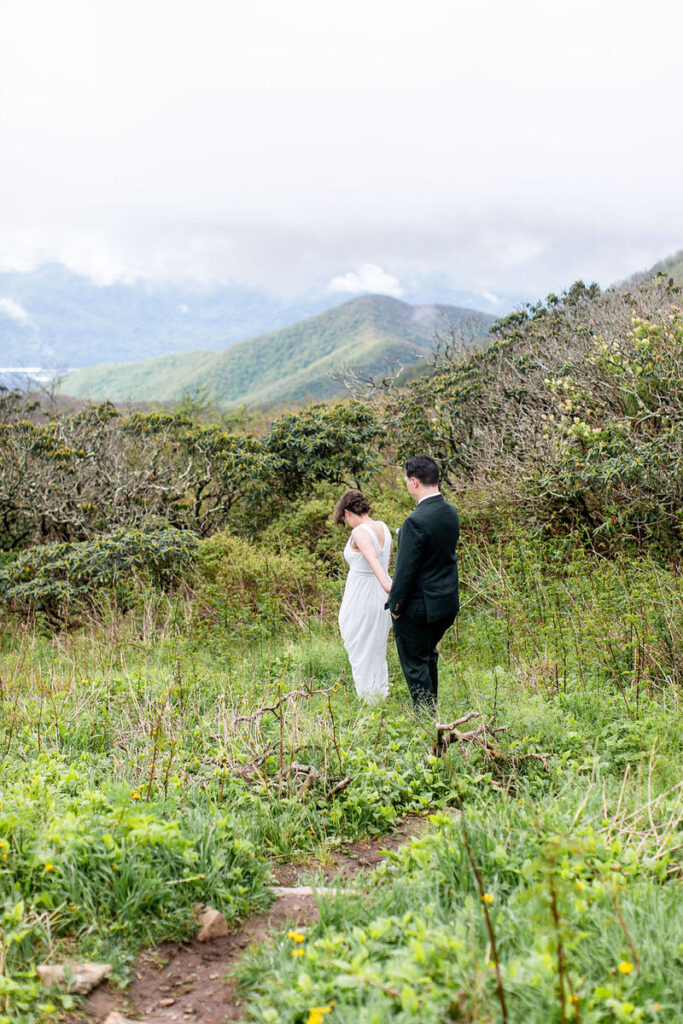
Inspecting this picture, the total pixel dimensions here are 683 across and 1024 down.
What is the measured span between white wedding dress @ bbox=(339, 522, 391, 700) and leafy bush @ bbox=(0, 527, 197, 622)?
515 cm

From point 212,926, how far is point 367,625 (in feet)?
10.2

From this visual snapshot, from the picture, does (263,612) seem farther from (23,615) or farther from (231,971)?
(231,971)

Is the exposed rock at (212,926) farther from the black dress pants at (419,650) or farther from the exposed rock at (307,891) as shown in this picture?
the black dress pants at (419,650)

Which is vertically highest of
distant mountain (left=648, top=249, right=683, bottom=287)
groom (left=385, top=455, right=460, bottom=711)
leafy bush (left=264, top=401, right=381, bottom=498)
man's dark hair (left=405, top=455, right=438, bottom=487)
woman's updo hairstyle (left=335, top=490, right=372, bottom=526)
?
distant mountain (left=648, top=249, right=683, bottom=287)

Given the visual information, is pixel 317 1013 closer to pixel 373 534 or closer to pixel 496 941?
pixel 496 941

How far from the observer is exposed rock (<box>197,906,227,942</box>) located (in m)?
2.80

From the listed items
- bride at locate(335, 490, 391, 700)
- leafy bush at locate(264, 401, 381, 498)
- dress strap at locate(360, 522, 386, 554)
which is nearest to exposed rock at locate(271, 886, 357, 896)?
bride at locate(335, 490, 391, 700)

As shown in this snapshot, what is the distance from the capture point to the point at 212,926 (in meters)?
Answer: 2.81

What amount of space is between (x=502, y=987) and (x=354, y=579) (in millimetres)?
3894

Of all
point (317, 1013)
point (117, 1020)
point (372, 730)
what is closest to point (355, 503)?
point (372, 730)

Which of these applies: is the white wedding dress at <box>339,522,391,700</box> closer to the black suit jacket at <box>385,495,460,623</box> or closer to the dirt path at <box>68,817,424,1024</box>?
the black suit jacket at <box>385,495,460,623</box>

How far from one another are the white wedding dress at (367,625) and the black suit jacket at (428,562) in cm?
68

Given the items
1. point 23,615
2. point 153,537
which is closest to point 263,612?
point 153,537

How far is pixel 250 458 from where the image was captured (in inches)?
519
